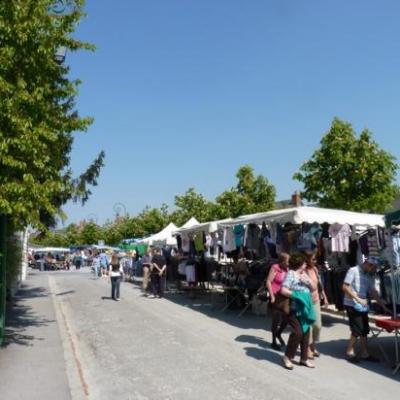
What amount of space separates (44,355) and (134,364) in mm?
1710

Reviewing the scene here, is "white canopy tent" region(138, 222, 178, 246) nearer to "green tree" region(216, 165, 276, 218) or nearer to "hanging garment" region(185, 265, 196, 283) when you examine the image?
"hanging garment" region(185, 265, 196, 283)

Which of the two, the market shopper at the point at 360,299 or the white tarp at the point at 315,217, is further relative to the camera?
the white tarp at the point at 315,217

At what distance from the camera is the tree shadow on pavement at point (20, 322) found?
33.3 feet

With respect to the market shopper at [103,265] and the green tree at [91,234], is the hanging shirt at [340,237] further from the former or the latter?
the green tree at [91,234]

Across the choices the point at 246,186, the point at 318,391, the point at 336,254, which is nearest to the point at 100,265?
the point at 246,186

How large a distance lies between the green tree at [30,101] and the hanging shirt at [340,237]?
20.0ft

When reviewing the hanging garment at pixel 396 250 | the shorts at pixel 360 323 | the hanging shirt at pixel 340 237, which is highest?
the hanging shirt at pixel 340 237

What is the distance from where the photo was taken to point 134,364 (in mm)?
8250

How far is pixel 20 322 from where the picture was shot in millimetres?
12727

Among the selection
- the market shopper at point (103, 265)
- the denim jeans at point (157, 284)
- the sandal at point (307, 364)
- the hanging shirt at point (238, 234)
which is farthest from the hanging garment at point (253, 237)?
the market shopper at point (103, 265)

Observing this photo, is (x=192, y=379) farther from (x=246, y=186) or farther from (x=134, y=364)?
(x=246, y=186)

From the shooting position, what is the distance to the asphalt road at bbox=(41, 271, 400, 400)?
667cm

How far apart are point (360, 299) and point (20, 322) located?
27.6ft

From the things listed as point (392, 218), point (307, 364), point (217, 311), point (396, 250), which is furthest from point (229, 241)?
point (307, 364)
